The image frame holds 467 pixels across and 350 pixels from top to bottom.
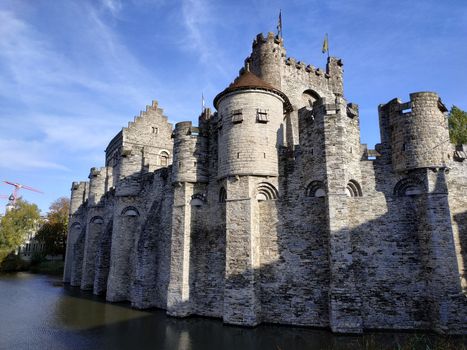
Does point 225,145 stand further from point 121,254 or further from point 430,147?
point 121,254

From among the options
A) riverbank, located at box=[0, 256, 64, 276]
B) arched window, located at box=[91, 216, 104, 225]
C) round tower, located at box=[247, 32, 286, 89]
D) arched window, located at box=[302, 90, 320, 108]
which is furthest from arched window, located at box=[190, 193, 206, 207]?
riverbank, located at box=[0, 256, 64, 276]

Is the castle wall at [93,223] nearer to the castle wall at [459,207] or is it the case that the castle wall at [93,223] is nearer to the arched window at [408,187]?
the arched window at [408,187]

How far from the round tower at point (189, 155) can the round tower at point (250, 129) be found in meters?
1.52

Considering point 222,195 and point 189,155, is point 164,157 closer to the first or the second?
point 189,155

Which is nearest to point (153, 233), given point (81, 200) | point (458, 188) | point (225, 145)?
point (225, 145)

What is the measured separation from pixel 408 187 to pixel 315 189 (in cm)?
403

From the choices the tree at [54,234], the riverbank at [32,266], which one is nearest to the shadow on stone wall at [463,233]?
the riverbank at [32,266]

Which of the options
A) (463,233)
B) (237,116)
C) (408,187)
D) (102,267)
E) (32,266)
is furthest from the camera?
(32,266)

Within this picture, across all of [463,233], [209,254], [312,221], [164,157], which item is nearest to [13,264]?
[164,157]

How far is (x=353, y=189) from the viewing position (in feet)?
48.5

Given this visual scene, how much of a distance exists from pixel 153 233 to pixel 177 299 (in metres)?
4.52

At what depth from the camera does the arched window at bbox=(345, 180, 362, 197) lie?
1468 centimetres

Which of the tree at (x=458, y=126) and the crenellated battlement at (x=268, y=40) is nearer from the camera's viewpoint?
the crenellated battlement at (x=268, y=40)

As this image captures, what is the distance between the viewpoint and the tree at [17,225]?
42.3 metres
